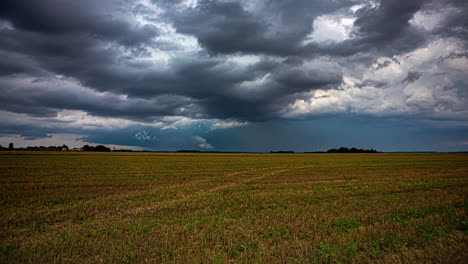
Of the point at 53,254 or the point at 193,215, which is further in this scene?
the point at 193,215

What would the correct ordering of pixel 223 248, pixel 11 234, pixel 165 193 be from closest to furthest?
pixel 223 248, pixel 11 234, pixel 165 193

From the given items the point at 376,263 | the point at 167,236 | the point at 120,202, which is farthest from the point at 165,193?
the point at 376,263

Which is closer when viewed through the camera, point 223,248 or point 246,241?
point 223,248

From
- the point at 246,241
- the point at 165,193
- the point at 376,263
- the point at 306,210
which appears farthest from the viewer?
the point at 165,193

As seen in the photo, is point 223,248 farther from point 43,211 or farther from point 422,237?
point 43,211

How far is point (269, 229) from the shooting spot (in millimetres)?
10273

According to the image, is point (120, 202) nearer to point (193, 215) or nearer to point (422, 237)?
point (193, 215)

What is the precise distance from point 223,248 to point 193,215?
4.59m

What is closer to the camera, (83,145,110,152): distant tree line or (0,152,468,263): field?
(0,152,468,263): field

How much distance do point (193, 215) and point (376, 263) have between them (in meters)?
8.15

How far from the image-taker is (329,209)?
44.3 feet

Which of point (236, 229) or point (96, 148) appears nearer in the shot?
point (236, 229)

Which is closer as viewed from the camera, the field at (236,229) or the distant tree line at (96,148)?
the field at (236,229)

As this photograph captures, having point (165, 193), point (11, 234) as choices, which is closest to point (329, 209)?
point (165, 193)
